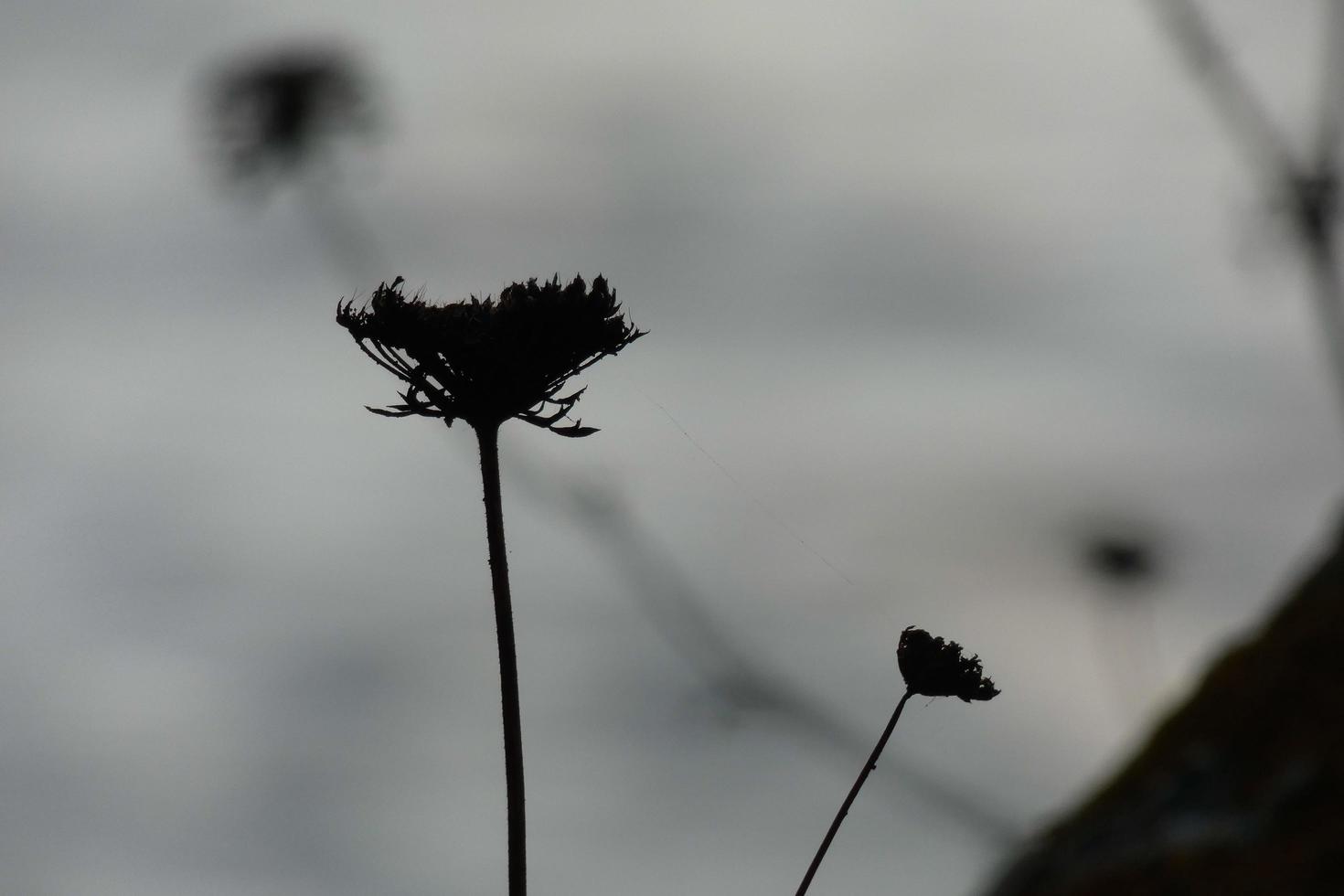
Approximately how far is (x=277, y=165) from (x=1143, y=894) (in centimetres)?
1383

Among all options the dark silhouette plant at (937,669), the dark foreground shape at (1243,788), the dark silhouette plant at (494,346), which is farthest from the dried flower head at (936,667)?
the dark foreground shape at (1243,788)

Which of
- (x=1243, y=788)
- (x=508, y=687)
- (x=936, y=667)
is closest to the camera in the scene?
(x=508, y=687)

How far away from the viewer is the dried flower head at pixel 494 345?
4.65m

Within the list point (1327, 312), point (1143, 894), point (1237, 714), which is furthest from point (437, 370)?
point (1237, 714)

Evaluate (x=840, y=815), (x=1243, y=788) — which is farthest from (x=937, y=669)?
(x=1243, y=788)

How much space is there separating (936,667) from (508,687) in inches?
63.8

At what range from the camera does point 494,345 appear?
15.3 ft

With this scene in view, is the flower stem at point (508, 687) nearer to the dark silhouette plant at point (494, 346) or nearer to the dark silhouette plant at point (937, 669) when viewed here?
the dark silhouette plant at point (494, 346)

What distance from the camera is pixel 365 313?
16.0 feet

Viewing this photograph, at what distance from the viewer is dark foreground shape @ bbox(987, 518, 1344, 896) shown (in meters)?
14.2

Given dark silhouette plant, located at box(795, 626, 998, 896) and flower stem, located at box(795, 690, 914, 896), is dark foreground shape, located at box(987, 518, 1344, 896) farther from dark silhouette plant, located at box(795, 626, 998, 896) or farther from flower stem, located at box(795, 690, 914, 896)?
flower stem, located at box(795, 690, 914, 896)

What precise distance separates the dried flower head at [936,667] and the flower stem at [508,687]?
4.93 ft

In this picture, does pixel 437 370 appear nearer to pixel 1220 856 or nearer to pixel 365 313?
pixel 365 313

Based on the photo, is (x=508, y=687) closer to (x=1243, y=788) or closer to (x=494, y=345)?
(x=494, y=345)
